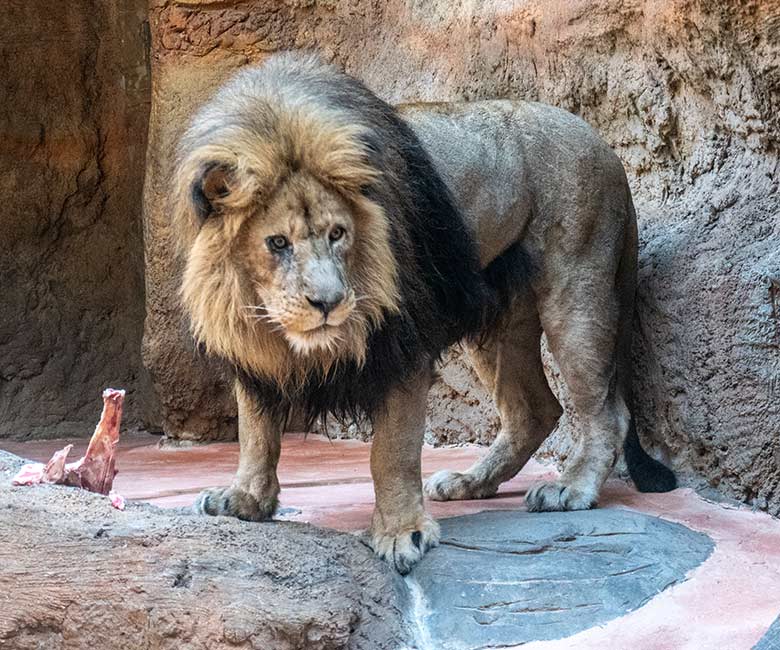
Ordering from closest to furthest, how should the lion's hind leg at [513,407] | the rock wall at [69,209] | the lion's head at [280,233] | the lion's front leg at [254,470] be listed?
the lion's head at [280,233]
the lion's front leg at [254,470]
the lion's hind leg at [513,407]
the rock wall at [69,209]

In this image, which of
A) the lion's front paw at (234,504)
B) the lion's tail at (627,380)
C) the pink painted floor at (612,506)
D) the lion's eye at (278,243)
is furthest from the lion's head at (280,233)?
the lion's tail at (627,380)

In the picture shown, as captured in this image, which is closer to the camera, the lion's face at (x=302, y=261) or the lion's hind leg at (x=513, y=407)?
the lion's face at (x=302, y=261)

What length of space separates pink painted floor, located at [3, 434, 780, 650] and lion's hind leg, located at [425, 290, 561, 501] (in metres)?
0.11

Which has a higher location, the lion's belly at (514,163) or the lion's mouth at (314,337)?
the lion's belly at (514,163)

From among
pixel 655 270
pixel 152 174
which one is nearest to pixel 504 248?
pixel 655 270

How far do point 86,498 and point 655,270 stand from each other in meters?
2.58

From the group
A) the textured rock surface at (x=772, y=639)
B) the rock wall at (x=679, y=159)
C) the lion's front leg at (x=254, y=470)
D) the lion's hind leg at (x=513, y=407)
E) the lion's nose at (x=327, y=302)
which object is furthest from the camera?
the lion's hind leg at (x=513, y=407)

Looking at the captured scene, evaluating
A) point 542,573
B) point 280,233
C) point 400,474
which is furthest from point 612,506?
point 280,233

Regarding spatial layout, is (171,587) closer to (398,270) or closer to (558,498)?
(398,270)

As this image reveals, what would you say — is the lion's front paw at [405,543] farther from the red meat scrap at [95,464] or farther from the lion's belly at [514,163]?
the lion's belly at [514,163]

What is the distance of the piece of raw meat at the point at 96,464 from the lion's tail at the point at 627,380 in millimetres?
2063

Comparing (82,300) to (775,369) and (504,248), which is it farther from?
(775,369)

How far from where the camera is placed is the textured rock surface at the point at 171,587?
11.2ft

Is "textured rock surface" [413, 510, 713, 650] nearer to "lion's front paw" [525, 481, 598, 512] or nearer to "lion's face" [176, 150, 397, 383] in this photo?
"lion's front paw" [525, 481, 598, 512]
